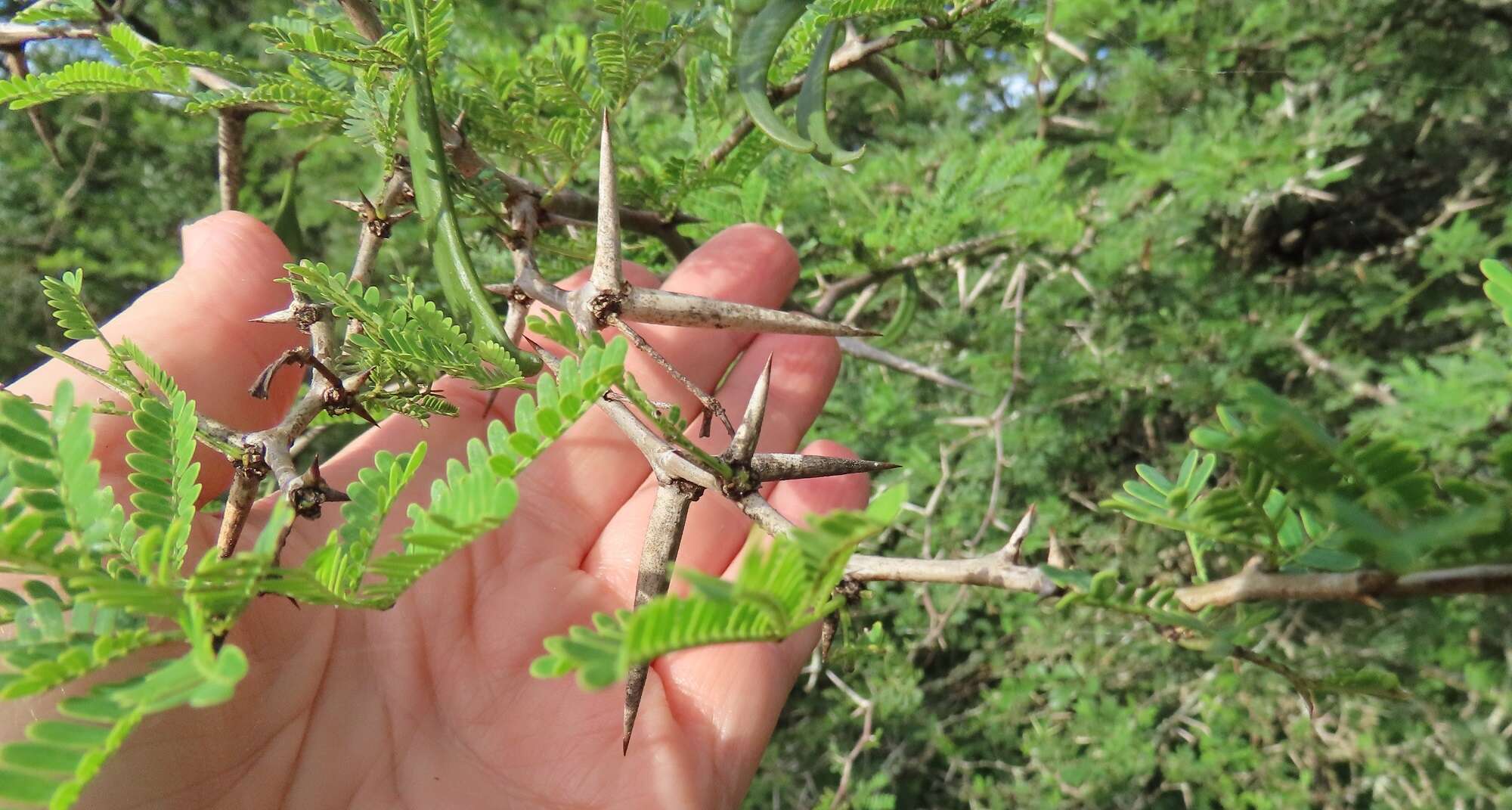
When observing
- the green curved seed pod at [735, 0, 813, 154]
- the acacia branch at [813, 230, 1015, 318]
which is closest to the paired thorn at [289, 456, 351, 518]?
the green curved seed pod at [735, 0, 813, 154]

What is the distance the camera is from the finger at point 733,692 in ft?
5.40

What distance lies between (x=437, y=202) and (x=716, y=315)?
42 centimetres

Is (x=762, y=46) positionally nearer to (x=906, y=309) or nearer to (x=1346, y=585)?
(x=906, y=309)

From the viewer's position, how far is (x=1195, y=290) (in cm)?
396

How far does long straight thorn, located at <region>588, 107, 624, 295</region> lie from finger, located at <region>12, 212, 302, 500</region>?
664 mm

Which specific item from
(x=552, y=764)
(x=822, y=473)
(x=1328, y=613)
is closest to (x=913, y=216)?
(x=822, y=473)

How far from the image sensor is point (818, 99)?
4.23ft

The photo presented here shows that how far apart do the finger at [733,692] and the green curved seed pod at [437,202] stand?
0.87m

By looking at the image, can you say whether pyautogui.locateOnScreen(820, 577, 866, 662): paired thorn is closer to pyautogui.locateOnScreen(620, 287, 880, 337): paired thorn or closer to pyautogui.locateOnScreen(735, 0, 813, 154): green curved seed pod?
pyautogui.locateOnScreen(620, 287, 880, 337): paired thorn

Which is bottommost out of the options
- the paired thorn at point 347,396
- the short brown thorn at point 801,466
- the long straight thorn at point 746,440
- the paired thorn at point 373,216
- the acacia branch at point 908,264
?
the acacia branch at point 908,264

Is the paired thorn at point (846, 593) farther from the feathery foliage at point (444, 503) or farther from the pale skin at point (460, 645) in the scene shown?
the pale skin at point (460, 645)

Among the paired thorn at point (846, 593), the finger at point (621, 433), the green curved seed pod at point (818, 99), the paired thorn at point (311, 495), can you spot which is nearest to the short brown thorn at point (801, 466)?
the paired thorn at point (846, 593)

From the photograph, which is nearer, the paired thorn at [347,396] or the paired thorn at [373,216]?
the paired thorn at [347,396]

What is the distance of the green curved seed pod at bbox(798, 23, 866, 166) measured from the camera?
49.1 inches
